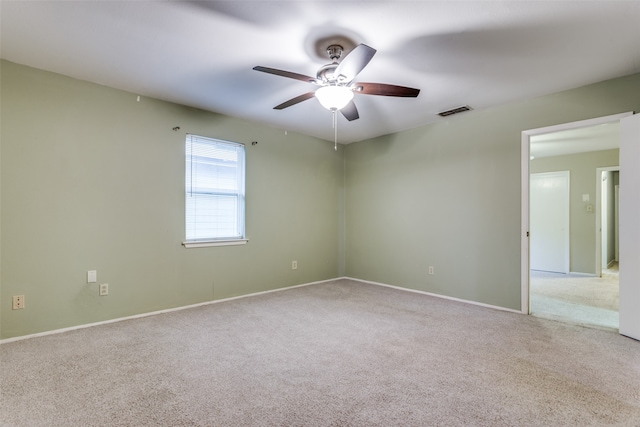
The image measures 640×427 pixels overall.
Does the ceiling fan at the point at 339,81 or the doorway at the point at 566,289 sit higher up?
the ceiling fan at the point at 339,81

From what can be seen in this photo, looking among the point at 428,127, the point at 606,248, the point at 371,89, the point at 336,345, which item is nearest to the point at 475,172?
the point at 428,127

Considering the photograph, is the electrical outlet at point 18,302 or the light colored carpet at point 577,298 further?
the light colored carpet at point 577,298

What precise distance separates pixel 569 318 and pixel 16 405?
463 cm

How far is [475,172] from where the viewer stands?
387 cm

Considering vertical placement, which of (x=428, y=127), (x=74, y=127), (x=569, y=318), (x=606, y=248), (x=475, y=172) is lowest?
(x=569, y=318)

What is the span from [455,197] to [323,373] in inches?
117

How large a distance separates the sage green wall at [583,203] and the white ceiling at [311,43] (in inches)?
148

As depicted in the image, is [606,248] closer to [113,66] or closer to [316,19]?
[316,19]

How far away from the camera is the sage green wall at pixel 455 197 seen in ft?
11.0

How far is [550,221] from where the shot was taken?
622 centimetres

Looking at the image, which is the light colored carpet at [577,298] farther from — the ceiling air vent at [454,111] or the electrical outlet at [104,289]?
the electrical outlet at [104,289]

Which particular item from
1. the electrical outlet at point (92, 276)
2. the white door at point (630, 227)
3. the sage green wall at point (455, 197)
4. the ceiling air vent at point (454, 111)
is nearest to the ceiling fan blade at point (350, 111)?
the sage green wall at point (455, 197)

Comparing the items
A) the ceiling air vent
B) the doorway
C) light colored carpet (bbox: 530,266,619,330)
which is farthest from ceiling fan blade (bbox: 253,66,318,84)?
light colored carpet (bbox: 530,266,619,330)

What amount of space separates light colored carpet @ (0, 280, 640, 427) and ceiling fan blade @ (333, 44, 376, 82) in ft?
6.77
